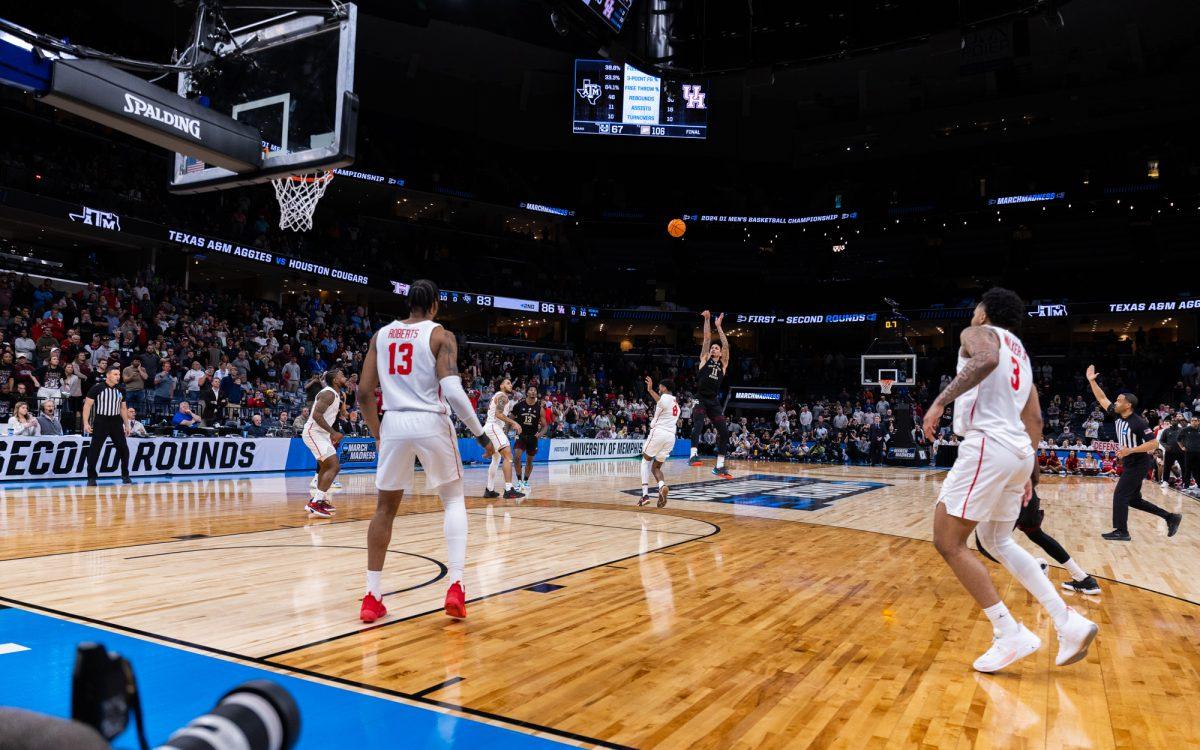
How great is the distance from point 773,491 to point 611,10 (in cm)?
900

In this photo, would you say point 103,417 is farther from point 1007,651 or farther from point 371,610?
point 1007,651

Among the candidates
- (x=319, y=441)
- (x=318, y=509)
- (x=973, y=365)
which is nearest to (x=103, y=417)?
(x=319, y=441)

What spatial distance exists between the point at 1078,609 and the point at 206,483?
13037mm

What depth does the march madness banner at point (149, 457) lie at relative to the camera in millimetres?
12633

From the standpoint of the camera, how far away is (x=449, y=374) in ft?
15.5

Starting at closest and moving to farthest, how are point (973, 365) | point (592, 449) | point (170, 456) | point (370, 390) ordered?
point (973, 365)
point (370, 390)
point (170, 456)
point (592, 449)

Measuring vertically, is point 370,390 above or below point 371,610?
above

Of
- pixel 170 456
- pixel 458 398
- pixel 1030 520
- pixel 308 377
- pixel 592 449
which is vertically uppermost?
pixel 308 377

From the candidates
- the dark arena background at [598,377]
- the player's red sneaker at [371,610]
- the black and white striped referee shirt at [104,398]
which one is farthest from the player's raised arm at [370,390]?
the black and white striped referee shirt at [104,398]

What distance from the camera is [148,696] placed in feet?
10.7

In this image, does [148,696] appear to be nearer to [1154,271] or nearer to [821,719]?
[821,719]

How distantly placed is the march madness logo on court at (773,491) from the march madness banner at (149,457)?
26.1ft

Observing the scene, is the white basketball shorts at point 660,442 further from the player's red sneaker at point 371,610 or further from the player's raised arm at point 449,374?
the player's red sneaker at point 371,610

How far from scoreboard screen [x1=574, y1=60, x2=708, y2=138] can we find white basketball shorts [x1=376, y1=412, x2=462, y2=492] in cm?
2933
